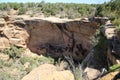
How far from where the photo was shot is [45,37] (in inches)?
874

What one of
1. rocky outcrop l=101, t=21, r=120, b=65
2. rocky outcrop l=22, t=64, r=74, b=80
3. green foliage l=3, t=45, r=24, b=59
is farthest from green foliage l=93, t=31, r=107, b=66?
green foliage l=3, t=45, r=24, b=59

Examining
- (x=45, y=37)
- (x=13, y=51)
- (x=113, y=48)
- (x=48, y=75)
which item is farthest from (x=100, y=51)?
(x=13, y=51)

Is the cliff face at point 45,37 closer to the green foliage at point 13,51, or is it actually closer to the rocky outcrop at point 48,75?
the green foliage at point 13,51

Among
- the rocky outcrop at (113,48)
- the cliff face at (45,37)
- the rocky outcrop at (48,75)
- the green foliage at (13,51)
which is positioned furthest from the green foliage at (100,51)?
the green foliage at (13,51)

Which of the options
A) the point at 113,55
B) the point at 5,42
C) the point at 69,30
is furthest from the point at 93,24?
the point at 113,55

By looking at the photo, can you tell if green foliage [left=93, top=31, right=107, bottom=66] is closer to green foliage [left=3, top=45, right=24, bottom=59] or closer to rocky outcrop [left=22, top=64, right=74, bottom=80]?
rocky outcrop [left=22, top=64, right=74, bottom=80]

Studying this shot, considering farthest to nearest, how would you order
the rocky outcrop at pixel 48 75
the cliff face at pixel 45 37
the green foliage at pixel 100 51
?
the cliff face at pixel 45 37 → the green foliage at pixel 100 51 → the rocky outcrop at pixel 48 75

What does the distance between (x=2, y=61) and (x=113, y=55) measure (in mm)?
12866

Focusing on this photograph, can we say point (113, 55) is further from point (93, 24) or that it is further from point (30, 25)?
point (30, 25)

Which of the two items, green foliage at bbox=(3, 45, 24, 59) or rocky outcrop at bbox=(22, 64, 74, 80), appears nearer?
rocky outcrop at bbox=(22, 64, 74, 80)

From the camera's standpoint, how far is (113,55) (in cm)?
941

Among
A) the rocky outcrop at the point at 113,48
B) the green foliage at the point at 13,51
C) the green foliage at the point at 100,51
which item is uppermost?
the rocky outcrop at the point at 113,48

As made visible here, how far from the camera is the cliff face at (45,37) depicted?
21.2 m

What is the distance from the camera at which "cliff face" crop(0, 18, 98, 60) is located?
69.5 feet
